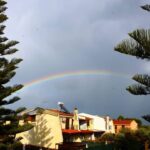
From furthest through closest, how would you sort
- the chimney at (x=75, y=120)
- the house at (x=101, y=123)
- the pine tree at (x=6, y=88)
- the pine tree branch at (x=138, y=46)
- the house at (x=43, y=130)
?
1. the house at (x=101, y=123)
2. the chimney at (x=75, y=120)
3. the house at (x=43, y=130)
4. the pine tree at (x=6, y=88)
5. the pine tree branch at (x=138, y=46)

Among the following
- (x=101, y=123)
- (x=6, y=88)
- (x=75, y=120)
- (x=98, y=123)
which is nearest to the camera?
(x=6, y=88)

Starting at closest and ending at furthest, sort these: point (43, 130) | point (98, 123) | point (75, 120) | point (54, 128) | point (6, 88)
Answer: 1. point (6, 88)
2. point (43, 130)
3. point (54, 128)
4. point (75, 120)
5. point (98, 123)

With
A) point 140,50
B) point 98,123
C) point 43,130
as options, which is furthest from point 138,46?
point 98,123

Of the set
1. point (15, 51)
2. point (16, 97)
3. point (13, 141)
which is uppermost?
point (15, 51)

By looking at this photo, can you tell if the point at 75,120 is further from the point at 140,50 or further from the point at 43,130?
the point at 140,50

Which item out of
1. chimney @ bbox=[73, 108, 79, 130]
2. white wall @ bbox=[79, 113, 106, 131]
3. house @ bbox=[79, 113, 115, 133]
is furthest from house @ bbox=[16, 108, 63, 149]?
white wall @ bbox=[79, 113, 106, 131]

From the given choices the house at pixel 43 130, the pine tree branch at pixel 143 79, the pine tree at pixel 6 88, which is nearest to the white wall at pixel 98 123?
the house at pixel 43 130

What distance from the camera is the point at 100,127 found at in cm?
7175

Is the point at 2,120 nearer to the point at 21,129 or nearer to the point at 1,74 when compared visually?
the point at 21,129

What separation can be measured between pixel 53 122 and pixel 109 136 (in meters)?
7.21

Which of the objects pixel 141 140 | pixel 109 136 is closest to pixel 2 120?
pixel 141 140

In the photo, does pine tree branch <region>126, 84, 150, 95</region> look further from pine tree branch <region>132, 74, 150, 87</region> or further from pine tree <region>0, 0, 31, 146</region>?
pine tree <region>0, 0, 31, 146</region>

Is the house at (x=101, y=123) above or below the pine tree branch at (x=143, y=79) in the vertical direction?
above

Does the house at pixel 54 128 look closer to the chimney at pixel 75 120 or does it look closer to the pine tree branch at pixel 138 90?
the chimney at pixel 75 120
